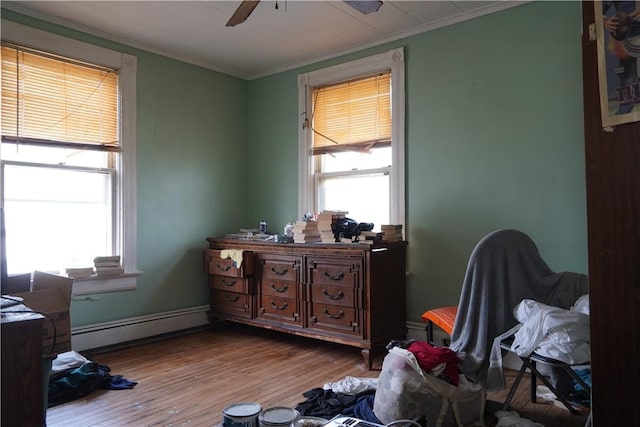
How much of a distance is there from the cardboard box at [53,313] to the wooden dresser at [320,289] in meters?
1.96

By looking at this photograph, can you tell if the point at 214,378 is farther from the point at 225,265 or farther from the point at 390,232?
the point at 390,232

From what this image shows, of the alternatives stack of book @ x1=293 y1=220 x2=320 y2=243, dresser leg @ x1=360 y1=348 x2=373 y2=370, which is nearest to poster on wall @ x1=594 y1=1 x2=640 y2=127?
dresser leg @ x1=360 y1=348 x2=373 y2=370

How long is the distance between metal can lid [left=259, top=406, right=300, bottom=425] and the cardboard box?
99 cm

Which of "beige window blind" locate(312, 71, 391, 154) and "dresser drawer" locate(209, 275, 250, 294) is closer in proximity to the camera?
"beige window blind" locate(312, 71, 391, 154)

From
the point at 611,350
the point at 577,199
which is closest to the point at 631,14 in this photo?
the point at 611,350

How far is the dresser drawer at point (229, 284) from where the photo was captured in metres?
4.25

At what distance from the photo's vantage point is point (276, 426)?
82.1 inches

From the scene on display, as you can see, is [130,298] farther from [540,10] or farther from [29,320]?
[540,10]

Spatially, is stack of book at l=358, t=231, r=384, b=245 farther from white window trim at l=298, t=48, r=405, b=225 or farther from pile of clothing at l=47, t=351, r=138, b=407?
pile of clothing at l=47, t=351, r=138, b=407

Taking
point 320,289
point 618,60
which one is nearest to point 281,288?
point 320,289

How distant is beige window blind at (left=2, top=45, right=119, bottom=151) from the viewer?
11.5ft

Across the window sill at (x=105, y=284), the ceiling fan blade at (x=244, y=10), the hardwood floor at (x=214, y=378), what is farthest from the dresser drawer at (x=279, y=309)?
the ceiling fan blade at (x=244, y=10)

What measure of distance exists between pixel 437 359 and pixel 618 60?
164 centimetres

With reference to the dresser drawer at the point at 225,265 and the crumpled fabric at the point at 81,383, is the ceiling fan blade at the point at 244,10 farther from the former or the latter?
the crumpled fabric at the point at 81,383
